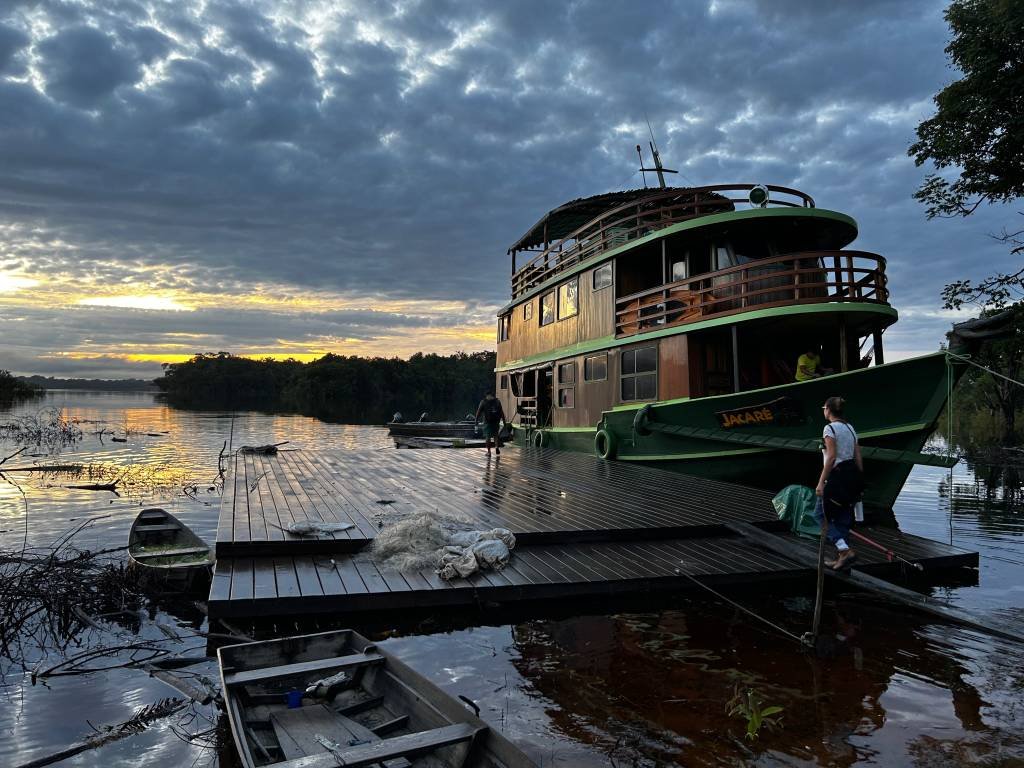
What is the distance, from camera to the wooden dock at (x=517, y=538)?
6422 mm

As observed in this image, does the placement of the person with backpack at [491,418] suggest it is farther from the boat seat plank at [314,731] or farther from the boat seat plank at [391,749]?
the boat seat plank at [391,749]

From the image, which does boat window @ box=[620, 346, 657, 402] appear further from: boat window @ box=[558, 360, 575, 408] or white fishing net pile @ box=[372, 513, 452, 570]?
white fishing net pile @ box=[372, 513, 452, 570]

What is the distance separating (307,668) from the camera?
4.33 meters

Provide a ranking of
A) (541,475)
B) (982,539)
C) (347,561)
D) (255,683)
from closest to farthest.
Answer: (255,683) < (347,561) < (982,539) < (541,475)

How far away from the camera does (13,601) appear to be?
6.55 meters

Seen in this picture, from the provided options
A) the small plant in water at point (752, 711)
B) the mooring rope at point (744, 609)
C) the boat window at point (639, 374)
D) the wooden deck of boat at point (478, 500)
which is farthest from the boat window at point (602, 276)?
the small plant in water at point (752, 711)

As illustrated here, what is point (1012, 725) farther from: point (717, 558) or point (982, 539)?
point (982, 539)

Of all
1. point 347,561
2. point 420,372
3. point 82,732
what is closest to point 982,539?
point 347,561

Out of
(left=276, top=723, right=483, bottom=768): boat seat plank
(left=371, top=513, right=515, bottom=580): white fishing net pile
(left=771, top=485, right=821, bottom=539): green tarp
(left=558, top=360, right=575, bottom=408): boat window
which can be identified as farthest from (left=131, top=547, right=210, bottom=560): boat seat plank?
(left=558, top=360, right=575, bottom=408): boat window

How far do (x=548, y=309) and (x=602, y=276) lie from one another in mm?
3549

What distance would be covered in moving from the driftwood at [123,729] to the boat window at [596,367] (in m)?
11.8

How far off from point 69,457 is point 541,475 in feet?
63.4

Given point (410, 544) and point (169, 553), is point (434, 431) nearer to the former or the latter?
point (169, 553)

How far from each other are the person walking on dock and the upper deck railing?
6.51 m
